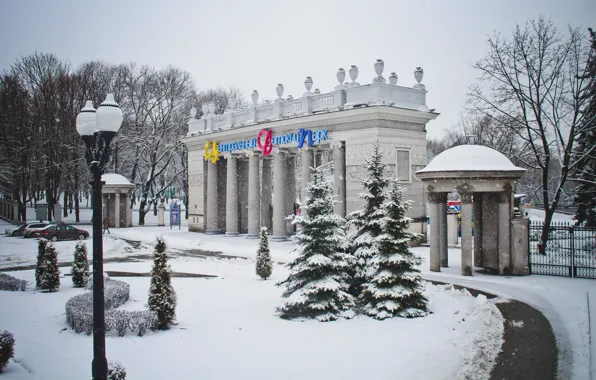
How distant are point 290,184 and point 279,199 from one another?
3.76 meters

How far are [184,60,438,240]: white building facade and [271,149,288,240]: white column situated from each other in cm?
7

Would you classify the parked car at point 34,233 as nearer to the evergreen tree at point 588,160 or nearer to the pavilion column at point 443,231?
the pavilion column at point 443,231

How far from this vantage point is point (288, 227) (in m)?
39.0

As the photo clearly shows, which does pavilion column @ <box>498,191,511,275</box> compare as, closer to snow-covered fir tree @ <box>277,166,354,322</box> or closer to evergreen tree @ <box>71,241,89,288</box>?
snow-covered fir tree @ <box>277,166,354,322</box>

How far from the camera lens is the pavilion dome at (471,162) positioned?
20625mm

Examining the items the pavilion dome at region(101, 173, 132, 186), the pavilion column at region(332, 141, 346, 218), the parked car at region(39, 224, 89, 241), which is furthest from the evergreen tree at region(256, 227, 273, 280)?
the pavilion dome at region(101, 173, 132, 186)

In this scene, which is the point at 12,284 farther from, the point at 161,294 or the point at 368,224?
the point at 368,224

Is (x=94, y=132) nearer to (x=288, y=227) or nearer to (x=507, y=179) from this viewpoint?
(x=507, y=179)

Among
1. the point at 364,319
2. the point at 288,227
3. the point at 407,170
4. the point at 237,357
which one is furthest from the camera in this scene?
the point at 288,227

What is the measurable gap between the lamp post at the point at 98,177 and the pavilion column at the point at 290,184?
1195 inches

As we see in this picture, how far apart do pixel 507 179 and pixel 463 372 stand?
1298 cm

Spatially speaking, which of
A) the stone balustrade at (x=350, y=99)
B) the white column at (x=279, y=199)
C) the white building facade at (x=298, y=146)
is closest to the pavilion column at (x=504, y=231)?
the white building facade at (x=298, y=146)

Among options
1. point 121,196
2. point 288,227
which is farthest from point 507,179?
point 121,196

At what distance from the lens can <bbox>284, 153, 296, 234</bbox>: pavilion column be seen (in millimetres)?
38938
